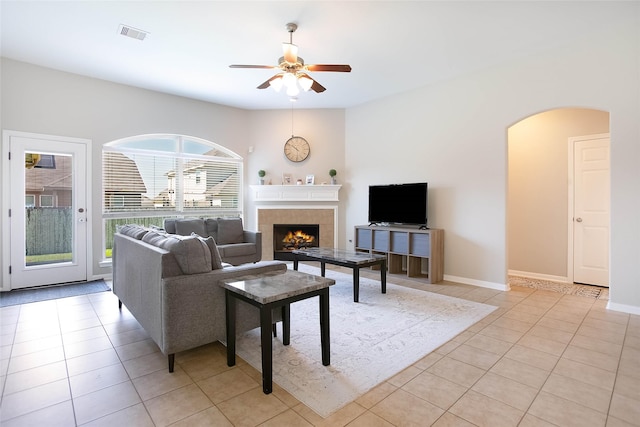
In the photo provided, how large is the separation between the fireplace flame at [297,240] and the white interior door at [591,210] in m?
4.48

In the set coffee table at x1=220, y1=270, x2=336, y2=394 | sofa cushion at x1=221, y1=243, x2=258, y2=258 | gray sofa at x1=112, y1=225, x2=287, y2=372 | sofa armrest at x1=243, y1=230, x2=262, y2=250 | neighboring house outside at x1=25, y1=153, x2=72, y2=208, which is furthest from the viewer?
sofa armrest at x1=243, y1=230, x2=262, y2=250

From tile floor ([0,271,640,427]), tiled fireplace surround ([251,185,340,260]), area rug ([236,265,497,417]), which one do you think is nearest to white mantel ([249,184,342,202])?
tiled fireplace surround ([251,185,340,260])

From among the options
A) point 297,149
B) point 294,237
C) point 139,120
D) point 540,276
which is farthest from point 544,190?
point 139,120

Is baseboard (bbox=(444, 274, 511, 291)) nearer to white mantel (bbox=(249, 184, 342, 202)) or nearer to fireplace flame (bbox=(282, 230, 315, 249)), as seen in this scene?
white mantel (bbox=(249, 184, 342, 202))

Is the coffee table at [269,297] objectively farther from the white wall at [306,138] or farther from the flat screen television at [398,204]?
the white wall at [306,138]

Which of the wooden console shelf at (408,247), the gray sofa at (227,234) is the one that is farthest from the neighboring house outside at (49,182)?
the wooden console shelf at (408,247)

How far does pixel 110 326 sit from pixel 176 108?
402 centimetres

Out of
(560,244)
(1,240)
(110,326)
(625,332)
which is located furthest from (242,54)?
(560,244)

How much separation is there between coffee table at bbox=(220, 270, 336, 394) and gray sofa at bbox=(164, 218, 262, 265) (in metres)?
2.75

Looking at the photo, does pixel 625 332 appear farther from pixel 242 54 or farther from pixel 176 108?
pixel 176 108

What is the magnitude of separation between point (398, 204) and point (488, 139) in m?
1.63

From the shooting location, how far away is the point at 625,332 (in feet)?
9.86

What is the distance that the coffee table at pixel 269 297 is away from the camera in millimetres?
2008

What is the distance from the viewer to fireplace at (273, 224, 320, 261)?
6.65 metres
